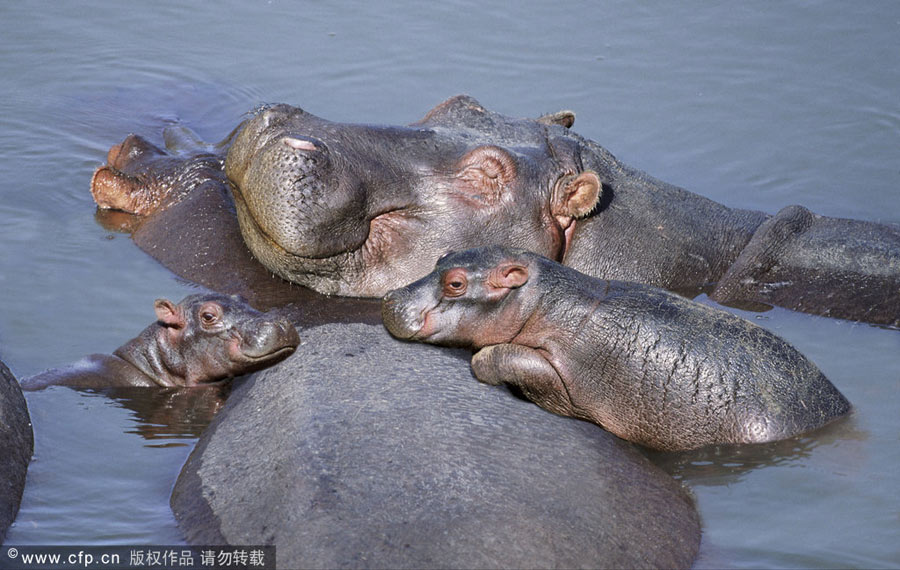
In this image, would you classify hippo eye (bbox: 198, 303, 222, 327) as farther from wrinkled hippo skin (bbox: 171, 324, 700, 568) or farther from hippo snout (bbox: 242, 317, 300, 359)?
wrinkled hippo skin (bbox: 171, 324, 700, 568)

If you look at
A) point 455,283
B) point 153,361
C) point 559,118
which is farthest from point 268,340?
point 559,118

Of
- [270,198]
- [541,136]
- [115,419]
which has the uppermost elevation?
[541,136]

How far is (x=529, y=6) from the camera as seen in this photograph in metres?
13.6

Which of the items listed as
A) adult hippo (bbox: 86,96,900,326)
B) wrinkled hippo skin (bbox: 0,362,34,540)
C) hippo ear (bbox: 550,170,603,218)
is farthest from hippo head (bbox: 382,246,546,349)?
wrinkled hippo skin (bbox: 0,362,34,540)

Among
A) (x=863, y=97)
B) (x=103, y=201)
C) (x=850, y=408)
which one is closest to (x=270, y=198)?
(x=103, y=201)

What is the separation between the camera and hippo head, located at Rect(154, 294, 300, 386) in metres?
6.19

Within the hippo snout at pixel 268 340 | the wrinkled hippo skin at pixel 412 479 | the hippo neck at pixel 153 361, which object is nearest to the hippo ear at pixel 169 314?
the hippo neck at pixel 153 361

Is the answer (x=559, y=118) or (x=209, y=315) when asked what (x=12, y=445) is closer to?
(x=209, y=315)

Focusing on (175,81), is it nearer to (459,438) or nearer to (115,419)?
(115,419)

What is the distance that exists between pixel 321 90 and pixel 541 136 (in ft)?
15.6

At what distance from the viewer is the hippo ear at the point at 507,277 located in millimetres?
6312

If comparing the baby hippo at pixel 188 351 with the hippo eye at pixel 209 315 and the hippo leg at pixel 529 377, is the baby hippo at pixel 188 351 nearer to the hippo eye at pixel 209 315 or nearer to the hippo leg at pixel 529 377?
the hippo eye at pixel 209 315

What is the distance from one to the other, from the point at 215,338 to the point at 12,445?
125cm

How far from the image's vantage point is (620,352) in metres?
5.96
